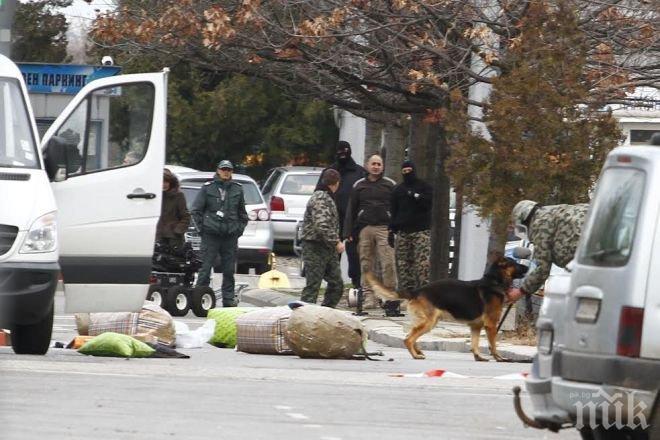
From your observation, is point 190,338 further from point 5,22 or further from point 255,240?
point 255,240

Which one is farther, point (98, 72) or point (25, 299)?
point (98, 72)

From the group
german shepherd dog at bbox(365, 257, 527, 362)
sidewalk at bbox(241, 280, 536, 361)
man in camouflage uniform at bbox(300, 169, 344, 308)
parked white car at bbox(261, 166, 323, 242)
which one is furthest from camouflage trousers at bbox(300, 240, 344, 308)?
parked white car at bbox(261, 166, 323, 242)

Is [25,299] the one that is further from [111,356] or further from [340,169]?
[340,169]

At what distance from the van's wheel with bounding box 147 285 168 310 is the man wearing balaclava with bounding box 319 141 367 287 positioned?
9.01ft

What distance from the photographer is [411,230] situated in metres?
21.2

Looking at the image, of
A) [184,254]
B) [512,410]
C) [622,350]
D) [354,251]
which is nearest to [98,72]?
[184,254]

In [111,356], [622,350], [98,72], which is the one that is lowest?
[111,356]

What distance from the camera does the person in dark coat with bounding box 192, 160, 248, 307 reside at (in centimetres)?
2153

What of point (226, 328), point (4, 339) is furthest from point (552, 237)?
point (4, 339)

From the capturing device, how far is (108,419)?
1009 centimetres

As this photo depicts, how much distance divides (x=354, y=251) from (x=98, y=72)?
5.51 m

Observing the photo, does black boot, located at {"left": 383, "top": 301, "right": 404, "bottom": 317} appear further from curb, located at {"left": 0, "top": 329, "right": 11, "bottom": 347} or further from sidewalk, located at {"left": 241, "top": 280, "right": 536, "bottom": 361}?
curb, located at {"left": 0, "top": 329, "right": 11, "bottom": 347}

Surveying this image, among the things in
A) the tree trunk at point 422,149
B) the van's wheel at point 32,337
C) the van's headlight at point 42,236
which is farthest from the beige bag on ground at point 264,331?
Result: the tree trunk at point 422,149

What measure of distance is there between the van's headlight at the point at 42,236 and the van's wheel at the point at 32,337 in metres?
0.97
